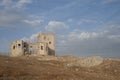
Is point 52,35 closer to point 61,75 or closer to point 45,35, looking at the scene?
point 45,35

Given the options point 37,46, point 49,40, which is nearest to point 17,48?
point 37,46

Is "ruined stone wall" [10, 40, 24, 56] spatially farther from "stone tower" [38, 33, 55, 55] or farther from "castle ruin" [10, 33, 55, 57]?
"stone tower" [38, 33, 55, 55]

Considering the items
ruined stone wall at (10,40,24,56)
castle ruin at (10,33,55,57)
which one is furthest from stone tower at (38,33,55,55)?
ruined stone wall at (10,40,24,56)

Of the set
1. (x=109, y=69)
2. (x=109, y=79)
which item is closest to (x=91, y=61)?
(x=109, y=69)

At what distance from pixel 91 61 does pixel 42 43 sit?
70.4ft

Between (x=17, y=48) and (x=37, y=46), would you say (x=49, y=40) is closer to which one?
(x=37, y=46)

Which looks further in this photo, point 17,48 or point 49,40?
point 49,40

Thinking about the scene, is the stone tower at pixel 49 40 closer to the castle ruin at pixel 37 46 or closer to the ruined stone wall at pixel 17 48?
the castle ruin at pixel 37 46

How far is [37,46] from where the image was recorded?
64812 mm

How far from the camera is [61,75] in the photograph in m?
28.9

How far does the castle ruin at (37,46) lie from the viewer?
2464 inches

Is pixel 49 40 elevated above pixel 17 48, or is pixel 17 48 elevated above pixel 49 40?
pixel 49 40

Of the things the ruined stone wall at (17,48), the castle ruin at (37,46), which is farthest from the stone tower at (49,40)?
the ruined stone wall at (17,48)

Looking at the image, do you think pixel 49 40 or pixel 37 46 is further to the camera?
pixel 49 40
